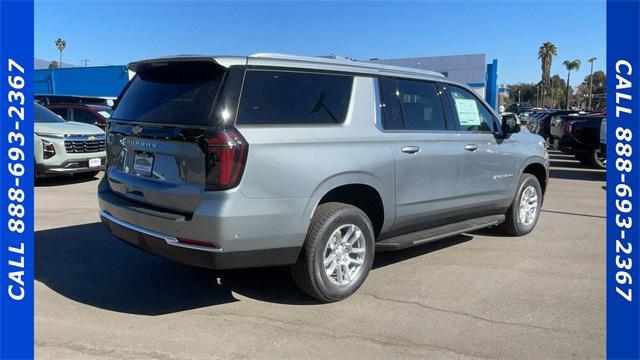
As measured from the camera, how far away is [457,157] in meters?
5.38

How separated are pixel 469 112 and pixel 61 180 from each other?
8486 mm

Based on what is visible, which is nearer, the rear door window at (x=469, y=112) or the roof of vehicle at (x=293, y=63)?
the roof of vehicle at (x=293, y=63)

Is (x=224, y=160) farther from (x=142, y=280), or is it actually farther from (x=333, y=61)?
(x=142, y=280)

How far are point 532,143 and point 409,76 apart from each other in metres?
2.39

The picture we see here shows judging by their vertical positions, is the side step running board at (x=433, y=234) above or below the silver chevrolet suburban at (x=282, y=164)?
below

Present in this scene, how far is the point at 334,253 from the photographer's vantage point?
430cm

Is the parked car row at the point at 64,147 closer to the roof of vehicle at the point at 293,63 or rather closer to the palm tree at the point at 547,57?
the roof of vehicle at the point at 293,63

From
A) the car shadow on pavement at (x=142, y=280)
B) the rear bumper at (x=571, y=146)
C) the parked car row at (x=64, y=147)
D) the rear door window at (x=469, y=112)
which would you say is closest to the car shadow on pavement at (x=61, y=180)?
the parked car row at (x=64, y=147)

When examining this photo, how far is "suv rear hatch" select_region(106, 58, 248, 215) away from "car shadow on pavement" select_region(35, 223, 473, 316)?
864mm

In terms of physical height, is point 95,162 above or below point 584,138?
below

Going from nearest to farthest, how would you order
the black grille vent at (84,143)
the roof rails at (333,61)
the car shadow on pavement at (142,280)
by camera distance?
the roof rails at (333,61)
the car shadow on pavement at (142,280)
the black grille vent at (84,143)

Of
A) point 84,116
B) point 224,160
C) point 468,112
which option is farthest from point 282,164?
point 84,116

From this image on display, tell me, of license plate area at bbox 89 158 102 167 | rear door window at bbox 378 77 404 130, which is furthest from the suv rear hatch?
license plate area at bbox 89 158 102 167

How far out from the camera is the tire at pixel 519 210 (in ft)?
21.2
